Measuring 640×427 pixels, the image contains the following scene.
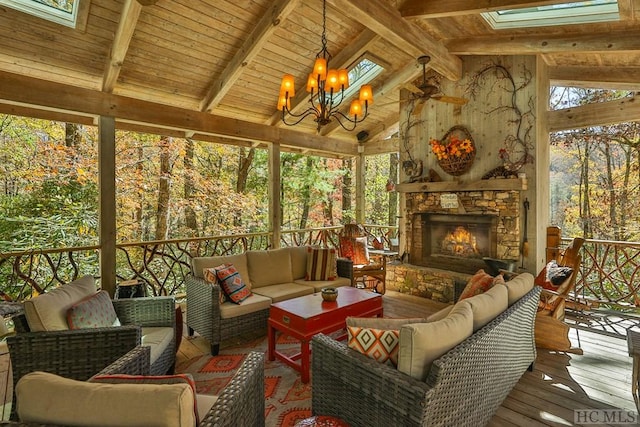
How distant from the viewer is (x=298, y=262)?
4.63m

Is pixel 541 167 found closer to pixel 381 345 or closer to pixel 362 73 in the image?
pixel 362 73

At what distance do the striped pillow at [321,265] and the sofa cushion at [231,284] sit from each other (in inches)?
43.6

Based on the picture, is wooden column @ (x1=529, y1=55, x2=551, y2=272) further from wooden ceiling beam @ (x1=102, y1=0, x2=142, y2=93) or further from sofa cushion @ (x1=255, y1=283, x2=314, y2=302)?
wooden ceiling beam @ (x1=102, y1=0, x2=142, y2=93)

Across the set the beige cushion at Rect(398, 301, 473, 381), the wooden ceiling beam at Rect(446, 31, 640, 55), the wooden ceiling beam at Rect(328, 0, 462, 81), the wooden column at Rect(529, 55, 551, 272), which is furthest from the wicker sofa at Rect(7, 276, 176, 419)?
the wooden ceiling beam at Rect(446, 31, 640, 55)

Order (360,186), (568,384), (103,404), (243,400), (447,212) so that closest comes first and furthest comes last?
(103,404), (243,400), (568,384), (447,212), (360,186)

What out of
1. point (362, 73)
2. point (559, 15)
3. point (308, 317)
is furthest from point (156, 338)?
point (559, 15)

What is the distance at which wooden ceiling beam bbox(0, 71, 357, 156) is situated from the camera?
3.52m

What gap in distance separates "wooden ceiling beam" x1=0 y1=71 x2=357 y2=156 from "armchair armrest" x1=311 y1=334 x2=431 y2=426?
3910 mm

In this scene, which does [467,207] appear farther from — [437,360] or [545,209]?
[437,360]

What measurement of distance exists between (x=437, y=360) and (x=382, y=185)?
9.81 meters

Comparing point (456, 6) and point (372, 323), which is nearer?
point (372, 323)

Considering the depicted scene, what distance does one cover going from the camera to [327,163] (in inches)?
396

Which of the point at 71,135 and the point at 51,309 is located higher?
the point at 71,135

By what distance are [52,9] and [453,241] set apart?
19.4ft
